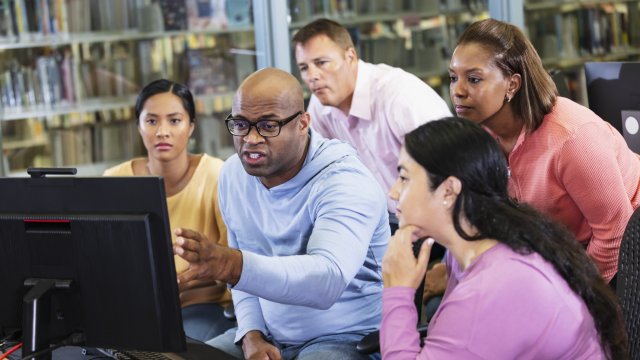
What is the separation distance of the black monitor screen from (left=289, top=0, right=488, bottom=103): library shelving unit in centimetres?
246

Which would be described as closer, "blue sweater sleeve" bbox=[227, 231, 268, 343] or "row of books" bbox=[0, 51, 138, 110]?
"blue sweater sleeve" bbox=[227, 231, 268, 343]

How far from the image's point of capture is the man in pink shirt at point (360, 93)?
3.44 metres

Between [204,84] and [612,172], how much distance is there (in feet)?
9.97

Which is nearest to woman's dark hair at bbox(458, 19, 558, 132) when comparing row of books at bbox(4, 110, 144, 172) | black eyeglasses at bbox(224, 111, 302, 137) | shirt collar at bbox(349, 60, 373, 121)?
black eyeglasses at bbox(224, 111, 302, 137)

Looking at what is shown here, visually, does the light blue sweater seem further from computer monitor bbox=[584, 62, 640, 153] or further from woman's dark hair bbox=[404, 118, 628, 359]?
computer monitor bbox=[584, 62, 640, 153]

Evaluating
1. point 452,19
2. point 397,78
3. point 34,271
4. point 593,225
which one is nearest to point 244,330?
point 34,271

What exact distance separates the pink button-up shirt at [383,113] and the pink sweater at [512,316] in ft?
5.95

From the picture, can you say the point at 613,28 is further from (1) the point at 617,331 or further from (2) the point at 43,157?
(1) the point at 617,331

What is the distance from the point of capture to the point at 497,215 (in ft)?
5.26

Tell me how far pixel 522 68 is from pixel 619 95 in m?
0.45

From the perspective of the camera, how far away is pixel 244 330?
2.31m

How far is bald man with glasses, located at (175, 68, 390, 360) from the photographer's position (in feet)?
6.81

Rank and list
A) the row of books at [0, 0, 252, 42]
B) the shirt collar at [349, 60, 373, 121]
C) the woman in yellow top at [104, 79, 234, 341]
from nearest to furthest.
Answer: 1. the woman in yellow top at [104, 79, 234, 341]
2. the shirt collar at [349, 60, 373, 121]
3. the row of books at [0, 0, 252, 42]

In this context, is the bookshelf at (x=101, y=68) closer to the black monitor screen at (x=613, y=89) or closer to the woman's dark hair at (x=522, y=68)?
the black monitor screen at (x=613, y=89)
